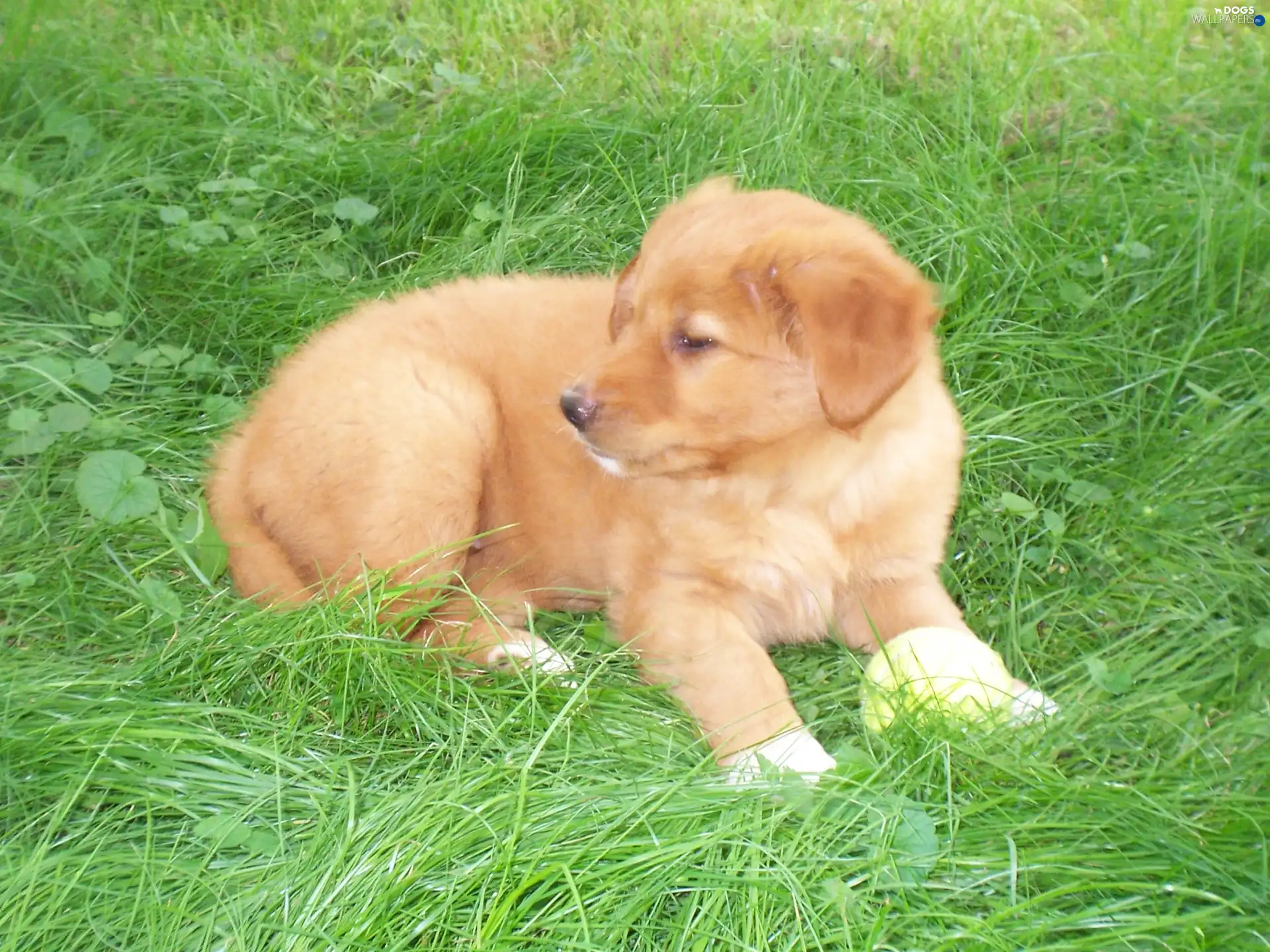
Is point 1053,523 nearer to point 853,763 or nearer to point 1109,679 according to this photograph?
point 1109,679

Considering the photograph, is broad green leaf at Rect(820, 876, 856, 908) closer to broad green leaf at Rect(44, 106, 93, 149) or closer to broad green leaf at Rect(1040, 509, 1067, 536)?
broad green leaf at Rect(1040, 509, 1067, 536)

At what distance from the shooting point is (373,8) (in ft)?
15.2

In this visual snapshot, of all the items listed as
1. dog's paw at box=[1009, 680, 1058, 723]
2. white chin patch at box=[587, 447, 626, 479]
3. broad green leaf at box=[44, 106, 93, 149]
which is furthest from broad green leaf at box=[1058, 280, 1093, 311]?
broad green leaf at box=[44, 106, 93, 149]

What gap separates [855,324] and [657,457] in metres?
0.48

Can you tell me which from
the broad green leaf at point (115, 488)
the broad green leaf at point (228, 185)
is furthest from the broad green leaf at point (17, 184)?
the broad green leaf at point (115, 488)

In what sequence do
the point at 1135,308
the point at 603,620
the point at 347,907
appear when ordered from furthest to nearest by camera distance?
the point at 1135,308, the point at 603,620, the point at 347,907

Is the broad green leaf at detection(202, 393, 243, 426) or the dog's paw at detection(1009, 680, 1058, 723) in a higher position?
the dog's paw at detection(1009, 680, 1058, 723)

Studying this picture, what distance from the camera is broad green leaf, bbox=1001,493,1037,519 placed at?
2.98m

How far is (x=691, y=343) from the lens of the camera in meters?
2.38

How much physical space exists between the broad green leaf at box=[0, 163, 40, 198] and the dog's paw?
10.6ft

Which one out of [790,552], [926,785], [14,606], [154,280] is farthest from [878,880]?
[154,280]

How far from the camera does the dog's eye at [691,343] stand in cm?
237

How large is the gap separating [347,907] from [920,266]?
2.46 metres

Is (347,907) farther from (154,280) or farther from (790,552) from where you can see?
(154,280)
